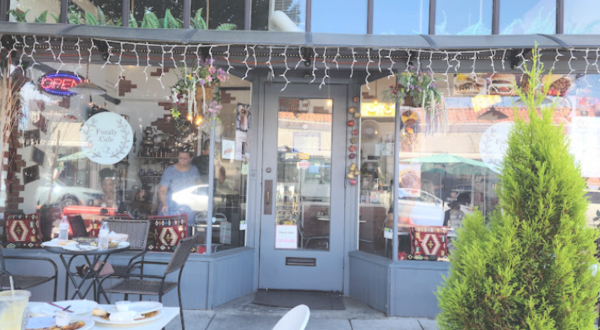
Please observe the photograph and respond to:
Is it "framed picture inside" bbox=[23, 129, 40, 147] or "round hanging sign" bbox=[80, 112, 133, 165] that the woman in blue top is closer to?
"round hanging sign" bbox=[80, 112, 133, 165]

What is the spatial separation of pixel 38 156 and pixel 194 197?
1.80 meters

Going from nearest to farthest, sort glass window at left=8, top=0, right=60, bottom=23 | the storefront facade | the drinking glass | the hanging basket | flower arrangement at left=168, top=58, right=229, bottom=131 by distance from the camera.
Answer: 1. the drinking glass
2. flower arrangement at left=168, top=58, right=229, bottom=131
3. the hanging basket
4. the storefront facade
5. glass window at left=8, top=0, right=60, bottom=23

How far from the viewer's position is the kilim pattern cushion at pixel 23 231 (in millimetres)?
4852

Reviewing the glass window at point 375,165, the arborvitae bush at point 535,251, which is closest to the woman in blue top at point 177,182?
the glass window at point 375,165

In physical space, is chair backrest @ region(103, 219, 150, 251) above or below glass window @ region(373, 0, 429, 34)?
below

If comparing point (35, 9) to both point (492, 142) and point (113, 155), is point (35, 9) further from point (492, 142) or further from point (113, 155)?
point (492, 142)

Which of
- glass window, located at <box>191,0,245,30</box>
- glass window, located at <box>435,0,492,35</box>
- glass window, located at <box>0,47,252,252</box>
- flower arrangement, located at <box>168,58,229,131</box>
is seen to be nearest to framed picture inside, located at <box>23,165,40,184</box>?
glass window, located at <box>0,47,252,252</box>

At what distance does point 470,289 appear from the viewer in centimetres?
180

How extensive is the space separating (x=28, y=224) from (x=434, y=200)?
14.6 ft

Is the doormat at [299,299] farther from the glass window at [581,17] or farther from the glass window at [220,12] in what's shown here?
the glass window at [581,17]

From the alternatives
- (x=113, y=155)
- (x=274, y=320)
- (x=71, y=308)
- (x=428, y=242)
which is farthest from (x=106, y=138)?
(x=428, y=242)

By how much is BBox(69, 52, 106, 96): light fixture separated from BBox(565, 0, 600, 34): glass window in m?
5.10

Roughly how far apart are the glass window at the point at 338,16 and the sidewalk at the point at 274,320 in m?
3.05

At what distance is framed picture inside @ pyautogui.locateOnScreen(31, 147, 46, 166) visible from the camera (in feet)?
16.5
